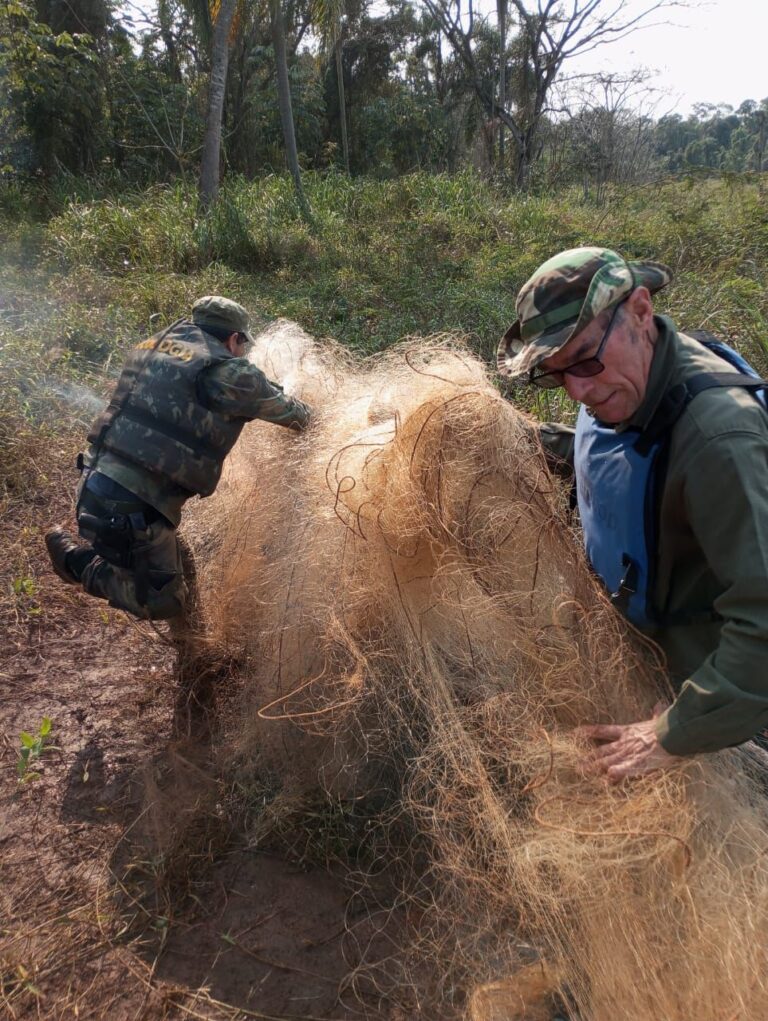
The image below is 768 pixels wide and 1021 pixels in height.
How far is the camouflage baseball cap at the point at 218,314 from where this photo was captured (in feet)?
10.2

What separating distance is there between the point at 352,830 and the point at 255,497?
1320 mm

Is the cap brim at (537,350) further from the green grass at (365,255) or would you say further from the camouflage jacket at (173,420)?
the green grass at (365,255)

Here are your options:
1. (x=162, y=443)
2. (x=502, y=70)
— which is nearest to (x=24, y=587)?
(x=162, y=443)

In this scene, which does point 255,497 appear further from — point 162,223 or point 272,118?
point 272,118

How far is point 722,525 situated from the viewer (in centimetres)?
153

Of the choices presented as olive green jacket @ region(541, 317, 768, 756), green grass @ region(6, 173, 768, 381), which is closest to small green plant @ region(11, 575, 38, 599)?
green grass @ region(6, 173, 768, 381)

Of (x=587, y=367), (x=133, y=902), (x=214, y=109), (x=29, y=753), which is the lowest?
(x=133, y=902)

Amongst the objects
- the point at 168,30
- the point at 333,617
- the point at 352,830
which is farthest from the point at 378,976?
the point at 168,30

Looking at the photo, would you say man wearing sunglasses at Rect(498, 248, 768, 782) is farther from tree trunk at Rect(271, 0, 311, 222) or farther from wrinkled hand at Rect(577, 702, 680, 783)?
tree trunk at Rect(271, 0, 311, 222)

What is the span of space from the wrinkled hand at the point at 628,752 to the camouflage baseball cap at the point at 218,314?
2274mm

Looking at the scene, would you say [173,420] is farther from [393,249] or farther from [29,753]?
[393,249]

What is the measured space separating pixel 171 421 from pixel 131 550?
23.3 inches

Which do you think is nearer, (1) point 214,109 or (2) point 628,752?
(2) point 628,752

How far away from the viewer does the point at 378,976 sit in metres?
2.11
